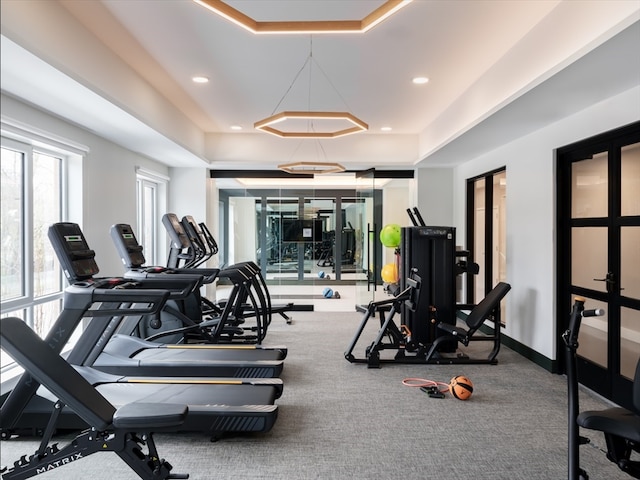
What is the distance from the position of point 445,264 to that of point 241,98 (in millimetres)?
3297

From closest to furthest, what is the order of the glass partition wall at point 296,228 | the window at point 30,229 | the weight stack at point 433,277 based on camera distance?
the window at point 30,229, the weight stack at point 433,277, the glass partition wall at point 296,228

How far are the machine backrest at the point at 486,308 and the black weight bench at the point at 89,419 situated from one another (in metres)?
3.29

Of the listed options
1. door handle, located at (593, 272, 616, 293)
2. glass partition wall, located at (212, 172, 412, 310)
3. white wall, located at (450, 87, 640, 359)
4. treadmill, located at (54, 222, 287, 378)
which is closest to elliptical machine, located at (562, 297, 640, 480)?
door handle, located at (593, 272, 616, 293)

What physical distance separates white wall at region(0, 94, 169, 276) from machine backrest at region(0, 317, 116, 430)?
2709mm

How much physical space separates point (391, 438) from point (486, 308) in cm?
212

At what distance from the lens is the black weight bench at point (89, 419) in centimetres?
201

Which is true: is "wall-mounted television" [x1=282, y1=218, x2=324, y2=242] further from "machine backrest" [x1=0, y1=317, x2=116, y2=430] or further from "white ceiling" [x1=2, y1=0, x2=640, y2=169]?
"machine backrest" [x1=0, y1=317, x2=116, y2=430]

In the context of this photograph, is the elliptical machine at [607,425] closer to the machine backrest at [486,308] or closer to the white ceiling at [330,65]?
the white ceiling at [330,65]

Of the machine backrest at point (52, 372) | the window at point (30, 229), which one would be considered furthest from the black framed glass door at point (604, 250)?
the window at point (30, 229)

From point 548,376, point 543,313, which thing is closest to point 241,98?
point 543,313

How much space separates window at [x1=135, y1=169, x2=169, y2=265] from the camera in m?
7.09

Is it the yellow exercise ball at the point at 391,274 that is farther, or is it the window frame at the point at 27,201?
the yellow exercise ball at the point at 391,274

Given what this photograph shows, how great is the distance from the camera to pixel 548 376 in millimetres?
4273

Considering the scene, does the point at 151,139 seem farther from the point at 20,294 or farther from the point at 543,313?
the point at 543,313
